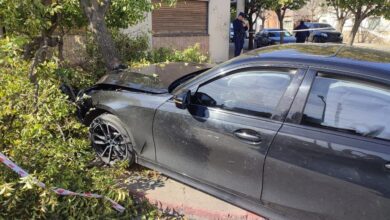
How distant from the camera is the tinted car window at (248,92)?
286cm

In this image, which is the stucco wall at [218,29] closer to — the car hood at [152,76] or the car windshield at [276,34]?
the car windshield at [276,34]

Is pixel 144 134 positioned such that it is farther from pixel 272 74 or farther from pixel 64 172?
pixel 272 74

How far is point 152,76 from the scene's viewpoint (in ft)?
13.3

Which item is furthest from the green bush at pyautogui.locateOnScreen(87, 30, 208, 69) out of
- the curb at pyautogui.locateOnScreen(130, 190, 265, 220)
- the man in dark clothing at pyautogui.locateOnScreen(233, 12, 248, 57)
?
the man in dark clothing at pyautogui.locateOnScreen(233, 12, 248, 57)

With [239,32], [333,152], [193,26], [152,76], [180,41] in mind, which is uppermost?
[193,26]

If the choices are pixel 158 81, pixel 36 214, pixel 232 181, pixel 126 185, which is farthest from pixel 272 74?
pixel 36 214

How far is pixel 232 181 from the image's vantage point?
3.05m

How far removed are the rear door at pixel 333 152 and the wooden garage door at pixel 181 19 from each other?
916 cm

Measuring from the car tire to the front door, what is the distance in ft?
1.51

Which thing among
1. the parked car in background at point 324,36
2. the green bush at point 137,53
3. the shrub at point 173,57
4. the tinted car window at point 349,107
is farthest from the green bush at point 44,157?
the parked car in background at point 324,36

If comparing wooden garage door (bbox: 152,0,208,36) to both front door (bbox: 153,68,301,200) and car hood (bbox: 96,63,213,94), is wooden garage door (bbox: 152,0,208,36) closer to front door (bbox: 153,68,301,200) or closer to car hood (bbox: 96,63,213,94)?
car hood (bbox: 96,63,213,94)

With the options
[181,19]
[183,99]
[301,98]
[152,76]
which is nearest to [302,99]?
[301,98]

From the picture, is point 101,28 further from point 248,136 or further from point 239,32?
point 239,32

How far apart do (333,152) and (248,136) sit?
629 millimetres
